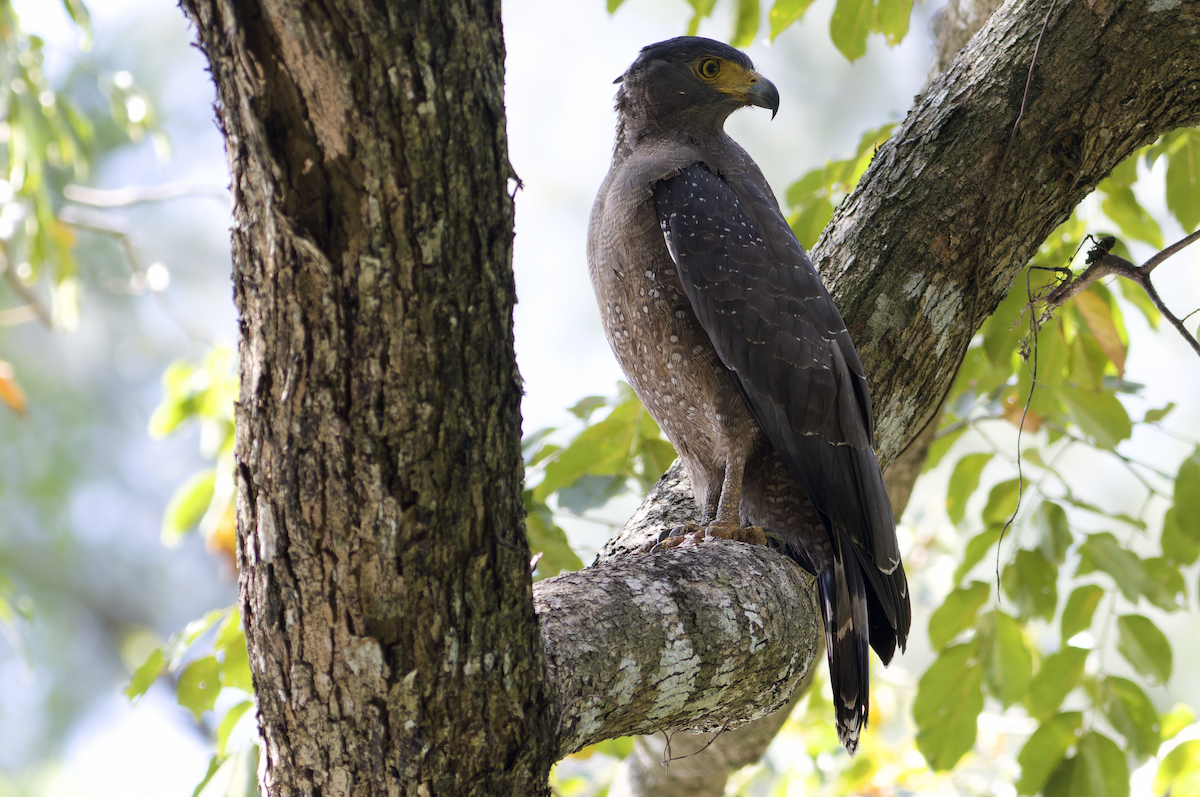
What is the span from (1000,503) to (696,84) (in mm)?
2139

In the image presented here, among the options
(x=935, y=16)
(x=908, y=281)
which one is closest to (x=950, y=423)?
(x=908, y=281)

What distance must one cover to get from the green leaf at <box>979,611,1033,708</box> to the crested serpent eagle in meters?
0.87

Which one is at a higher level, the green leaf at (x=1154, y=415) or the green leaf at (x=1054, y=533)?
the green leaf at (x=1154, y=415)

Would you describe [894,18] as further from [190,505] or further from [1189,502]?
[190,505]

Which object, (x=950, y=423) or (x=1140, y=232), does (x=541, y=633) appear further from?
(x=1140, y=232)

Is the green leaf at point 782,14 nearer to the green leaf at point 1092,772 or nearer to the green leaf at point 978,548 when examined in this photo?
the green leaf at point 978,548

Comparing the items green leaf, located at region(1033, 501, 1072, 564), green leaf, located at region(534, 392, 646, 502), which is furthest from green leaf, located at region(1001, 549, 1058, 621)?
green leaf, located at region(534, 392, 646, 502)

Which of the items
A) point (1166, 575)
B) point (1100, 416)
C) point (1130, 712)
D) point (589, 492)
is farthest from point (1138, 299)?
point (589, 492)

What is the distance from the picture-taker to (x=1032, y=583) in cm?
351

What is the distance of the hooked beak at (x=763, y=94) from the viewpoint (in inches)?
124

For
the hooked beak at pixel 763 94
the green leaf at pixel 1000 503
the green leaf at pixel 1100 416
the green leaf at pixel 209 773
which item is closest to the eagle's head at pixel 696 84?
the hooked beak at pixel 763 94

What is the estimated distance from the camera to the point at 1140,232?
360 cm

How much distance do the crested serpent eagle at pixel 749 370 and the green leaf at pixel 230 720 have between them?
143 cm

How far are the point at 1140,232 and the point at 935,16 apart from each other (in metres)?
1.73
